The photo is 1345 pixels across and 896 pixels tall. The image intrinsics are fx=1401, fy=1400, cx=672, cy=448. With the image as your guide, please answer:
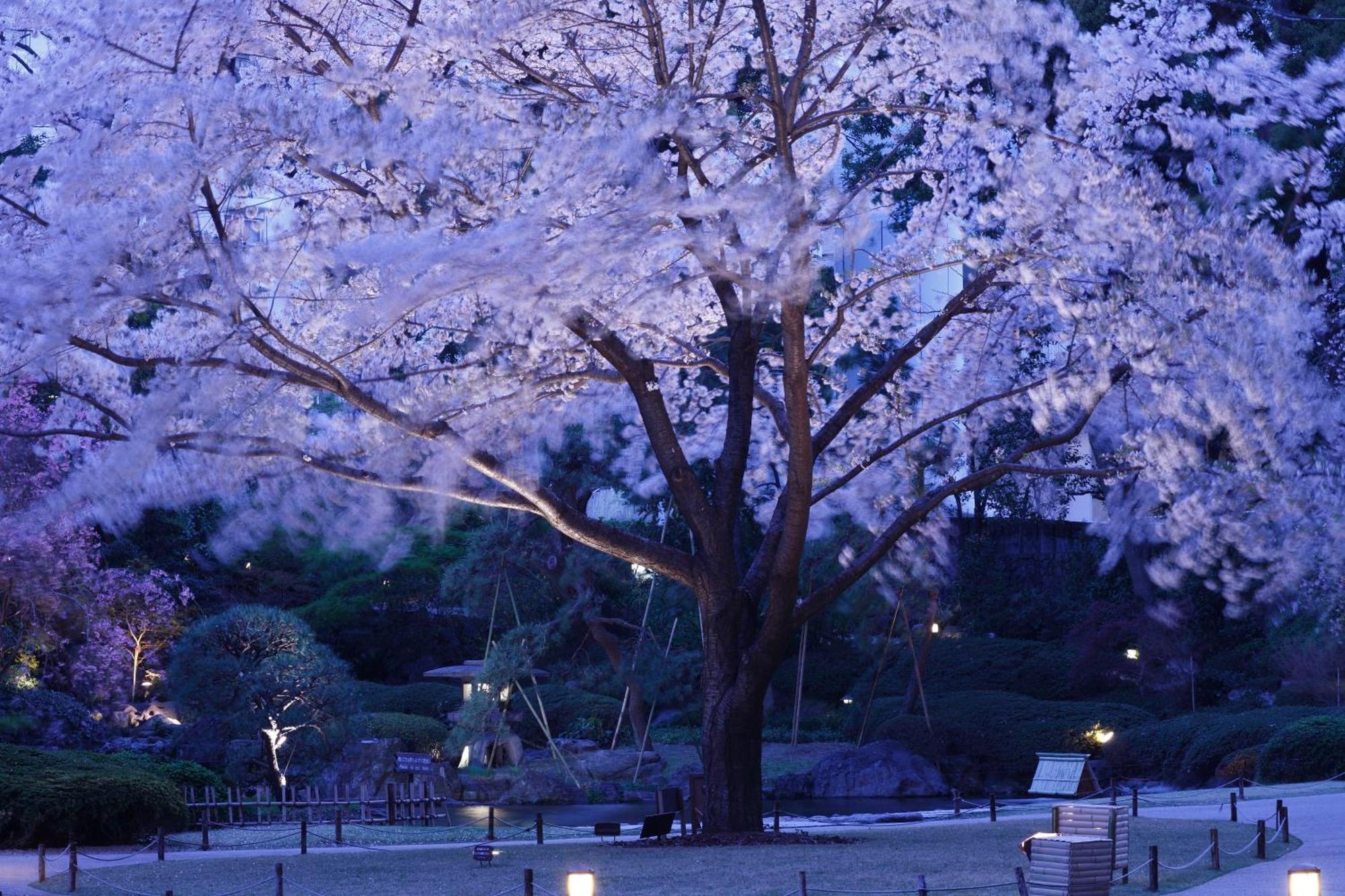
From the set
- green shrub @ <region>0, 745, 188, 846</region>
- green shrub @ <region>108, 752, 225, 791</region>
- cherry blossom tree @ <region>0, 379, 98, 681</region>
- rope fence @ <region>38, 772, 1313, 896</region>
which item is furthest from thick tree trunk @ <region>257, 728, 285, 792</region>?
cherry blossom tree @ <region>0, 379, 98, 681</region>

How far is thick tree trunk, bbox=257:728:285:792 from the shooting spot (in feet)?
58.4

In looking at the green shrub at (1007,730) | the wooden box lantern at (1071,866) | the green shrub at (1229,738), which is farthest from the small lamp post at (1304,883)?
the green shrub at (1007,730)

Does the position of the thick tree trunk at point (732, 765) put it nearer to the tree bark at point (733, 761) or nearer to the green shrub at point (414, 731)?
the tree bark at point (733, 761)

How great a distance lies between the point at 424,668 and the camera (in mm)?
31844

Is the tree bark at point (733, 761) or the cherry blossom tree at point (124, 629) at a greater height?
the cherry blossom tree at point (124, 629)

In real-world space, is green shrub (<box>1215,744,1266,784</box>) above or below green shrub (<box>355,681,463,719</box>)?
below

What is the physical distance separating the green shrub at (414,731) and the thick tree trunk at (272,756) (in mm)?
4373

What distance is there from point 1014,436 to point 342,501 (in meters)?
16.4

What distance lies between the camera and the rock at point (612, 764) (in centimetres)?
2345

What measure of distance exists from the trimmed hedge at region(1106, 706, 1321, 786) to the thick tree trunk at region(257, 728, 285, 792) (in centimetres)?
1350

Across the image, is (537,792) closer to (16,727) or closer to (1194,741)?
(16,727)

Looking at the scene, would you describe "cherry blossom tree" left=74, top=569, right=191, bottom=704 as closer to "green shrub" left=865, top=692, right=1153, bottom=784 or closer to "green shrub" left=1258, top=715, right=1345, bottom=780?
"green shrub" left=865, top=692, right=1153, bottom=784

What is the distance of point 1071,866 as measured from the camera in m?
8.31

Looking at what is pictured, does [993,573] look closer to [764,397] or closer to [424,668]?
[424,668]
